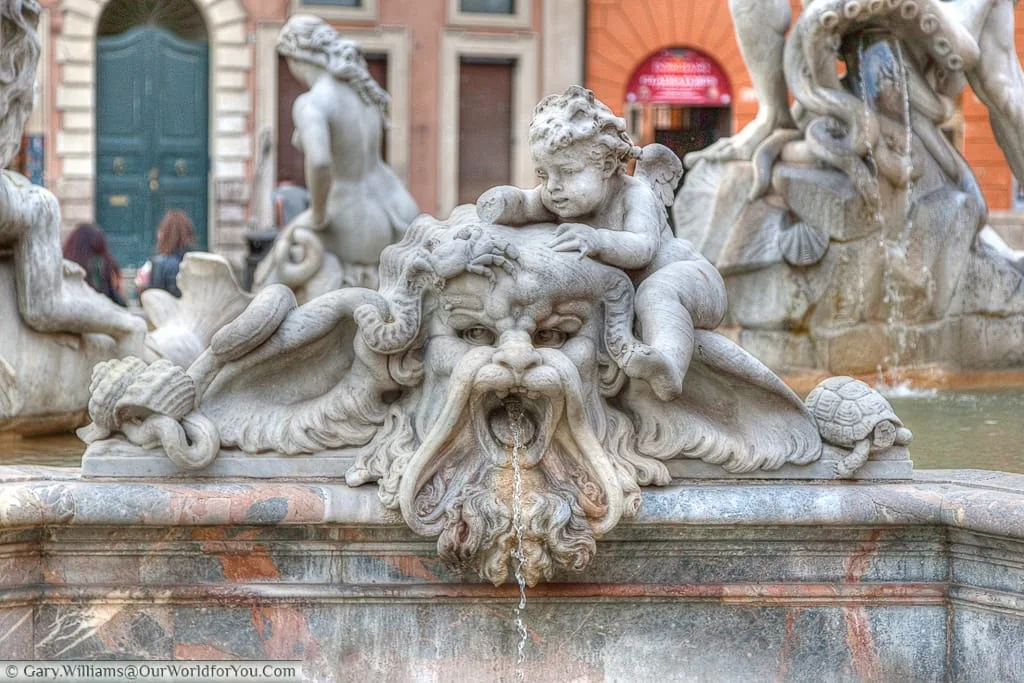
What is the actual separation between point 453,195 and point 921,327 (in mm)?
19565

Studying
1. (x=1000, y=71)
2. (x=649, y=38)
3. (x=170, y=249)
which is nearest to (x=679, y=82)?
(x=649, y=38)

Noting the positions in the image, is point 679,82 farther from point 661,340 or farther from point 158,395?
point 158,395

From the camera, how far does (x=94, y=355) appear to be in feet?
18.2

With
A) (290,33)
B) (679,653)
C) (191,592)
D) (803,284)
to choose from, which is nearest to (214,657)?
(191,592)

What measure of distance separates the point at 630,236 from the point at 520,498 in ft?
2.00

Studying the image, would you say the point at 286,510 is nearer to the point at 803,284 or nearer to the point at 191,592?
the point at 191,592

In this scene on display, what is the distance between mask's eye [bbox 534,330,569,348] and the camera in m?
3.91

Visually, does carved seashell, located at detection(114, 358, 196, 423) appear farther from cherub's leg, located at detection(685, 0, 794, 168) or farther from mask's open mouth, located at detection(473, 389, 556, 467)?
cherub's leg, located at detection(685, 0, 794, 168)

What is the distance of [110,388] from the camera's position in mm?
3895

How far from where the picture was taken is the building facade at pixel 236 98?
2550cm

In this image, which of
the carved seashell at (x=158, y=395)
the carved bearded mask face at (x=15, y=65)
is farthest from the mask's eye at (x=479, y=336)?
the carved bearded mask face at (x=15, y=65)

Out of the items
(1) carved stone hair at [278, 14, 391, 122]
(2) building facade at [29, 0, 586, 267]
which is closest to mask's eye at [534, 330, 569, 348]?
(1) carved stone hair at [278, 14, 391, 122]

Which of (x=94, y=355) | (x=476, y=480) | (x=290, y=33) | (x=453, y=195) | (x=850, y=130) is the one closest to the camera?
(x=476, y=480)

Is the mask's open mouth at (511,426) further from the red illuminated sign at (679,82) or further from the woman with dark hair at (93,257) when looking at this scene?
the red illuminated sign at (679,82)
